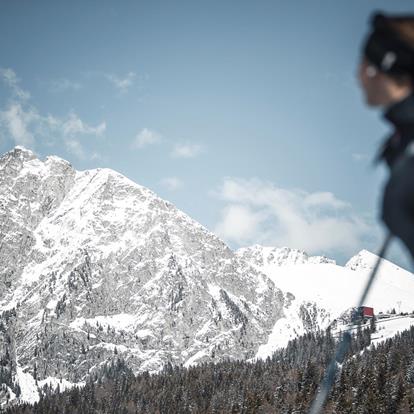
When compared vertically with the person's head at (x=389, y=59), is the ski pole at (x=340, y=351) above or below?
below

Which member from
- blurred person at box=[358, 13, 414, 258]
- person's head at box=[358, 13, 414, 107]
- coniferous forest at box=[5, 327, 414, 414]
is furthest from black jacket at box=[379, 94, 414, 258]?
coniferous forest at box=[5, 327, 414, 414]

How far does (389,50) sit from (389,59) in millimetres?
65

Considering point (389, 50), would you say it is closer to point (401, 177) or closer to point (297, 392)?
point (401, 177)

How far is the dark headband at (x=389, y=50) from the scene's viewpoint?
2.85 meters

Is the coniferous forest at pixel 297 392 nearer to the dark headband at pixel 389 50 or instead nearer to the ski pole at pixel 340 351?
the ski pole at pixel 340 351

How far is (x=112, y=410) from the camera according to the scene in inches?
7549

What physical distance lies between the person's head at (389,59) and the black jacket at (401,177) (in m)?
0.12

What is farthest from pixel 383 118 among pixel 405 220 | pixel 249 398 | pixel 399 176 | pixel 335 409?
pixel 249 398

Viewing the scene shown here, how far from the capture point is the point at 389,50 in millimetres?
2896

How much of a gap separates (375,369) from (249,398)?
42.3m

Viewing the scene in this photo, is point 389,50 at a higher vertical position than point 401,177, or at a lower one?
higher

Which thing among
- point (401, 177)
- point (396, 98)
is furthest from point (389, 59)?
point (401, 177)

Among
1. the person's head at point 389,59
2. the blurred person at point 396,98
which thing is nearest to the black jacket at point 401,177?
the blurred person at point 396,98

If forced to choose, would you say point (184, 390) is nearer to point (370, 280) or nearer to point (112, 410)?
point (112, 410)
